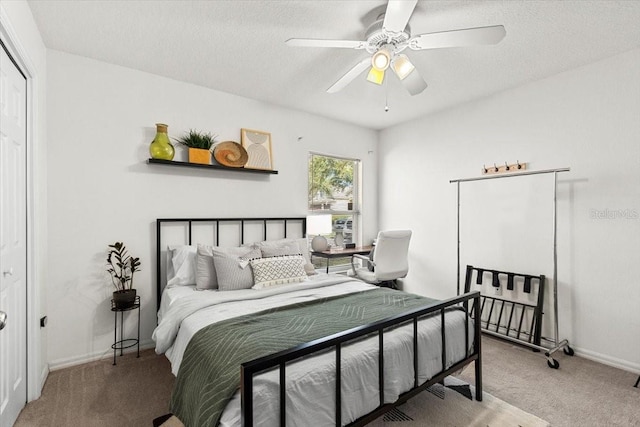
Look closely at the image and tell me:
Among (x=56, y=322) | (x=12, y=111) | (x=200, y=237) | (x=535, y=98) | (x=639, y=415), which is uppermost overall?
(x=535, y=98)

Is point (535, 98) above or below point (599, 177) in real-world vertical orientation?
above

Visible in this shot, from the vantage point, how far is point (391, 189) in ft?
16.1

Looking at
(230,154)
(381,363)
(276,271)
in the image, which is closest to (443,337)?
(381,363)

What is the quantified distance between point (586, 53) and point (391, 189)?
267 centimetres

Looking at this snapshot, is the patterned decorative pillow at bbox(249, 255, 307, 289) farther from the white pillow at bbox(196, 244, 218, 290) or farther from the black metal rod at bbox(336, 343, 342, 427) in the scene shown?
the black metal rod at bbox(336, 343, 342, 427)

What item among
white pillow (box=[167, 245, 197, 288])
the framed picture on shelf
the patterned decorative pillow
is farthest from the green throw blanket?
the framed picture on shelf

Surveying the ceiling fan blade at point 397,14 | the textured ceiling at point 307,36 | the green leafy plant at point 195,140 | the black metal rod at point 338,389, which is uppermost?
the textured ceiling at point 307,36

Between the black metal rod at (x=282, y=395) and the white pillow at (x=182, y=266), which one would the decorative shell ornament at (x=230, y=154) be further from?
the black metal rod at (x=282, y=395)

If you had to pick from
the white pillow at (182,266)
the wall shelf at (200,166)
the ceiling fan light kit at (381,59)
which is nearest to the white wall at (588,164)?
the ceiling fan light kit at (381,59)

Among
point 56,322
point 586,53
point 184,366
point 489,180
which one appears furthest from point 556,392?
point 56,322

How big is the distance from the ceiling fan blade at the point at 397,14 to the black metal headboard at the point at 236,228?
97.2 inches

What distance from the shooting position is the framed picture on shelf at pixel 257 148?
3.68 meters

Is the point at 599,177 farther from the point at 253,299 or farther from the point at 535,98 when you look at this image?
the point at 253,299

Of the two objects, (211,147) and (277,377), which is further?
(211,147)
